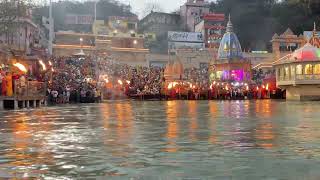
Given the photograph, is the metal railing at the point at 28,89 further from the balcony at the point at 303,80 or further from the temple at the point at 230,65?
the temple at the point at 230,65

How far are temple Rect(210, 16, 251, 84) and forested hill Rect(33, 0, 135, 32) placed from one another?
36.6m

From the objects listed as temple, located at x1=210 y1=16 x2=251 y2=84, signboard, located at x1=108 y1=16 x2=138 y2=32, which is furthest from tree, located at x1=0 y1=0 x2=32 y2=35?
signboard, located at x1=108 y1=16 x2=138 y2=32

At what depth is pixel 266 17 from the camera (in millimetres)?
114312

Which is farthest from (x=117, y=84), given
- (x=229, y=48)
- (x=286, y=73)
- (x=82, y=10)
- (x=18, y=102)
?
(x=82, y=10)

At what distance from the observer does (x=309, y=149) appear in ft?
34.7

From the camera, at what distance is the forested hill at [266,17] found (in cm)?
10425

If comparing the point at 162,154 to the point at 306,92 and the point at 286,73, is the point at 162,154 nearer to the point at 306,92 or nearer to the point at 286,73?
the point at 306,92

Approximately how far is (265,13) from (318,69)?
60372 millimetres

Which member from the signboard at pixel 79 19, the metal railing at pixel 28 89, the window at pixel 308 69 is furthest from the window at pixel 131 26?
the metal railing at pixel 28 89

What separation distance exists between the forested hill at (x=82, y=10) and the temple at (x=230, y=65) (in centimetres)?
3662

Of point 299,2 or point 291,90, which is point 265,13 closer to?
point 299,2

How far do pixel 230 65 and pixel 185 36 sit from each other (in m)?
28.9

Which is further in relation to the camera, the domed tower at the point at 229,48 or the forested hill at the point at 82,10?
the forested hill at the point at 82,10

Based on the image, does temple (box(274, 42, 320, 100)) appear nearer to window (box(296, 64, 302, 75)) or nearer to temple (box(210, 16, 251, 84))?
window (box(296, 64, 302, 75))
